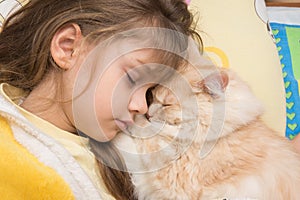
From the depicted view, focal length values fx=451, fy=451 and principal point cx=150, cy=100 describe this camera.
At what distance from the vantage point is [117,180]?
1.11 m

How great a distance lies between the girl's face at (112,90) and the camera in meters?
1.02

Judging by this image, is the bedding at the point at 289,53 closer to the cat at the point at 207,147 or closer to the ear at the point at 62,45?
the cat at the point at 207,147

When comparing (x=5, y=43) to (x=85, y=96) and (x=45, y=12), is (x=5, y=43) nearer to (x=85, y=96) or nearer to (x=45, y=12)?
(x=45, y=12)

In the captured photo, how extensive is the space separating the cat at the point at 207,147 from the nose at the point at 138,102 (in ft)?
0.17

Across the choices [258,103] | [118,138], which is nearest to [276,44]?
[258,103]

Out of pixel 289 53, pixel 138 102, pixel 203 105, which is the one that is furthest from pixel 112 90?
pixel 289 53

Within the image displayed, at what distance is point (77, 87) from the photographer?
3.41ft

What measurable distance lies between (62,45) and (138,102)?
0.72 ft

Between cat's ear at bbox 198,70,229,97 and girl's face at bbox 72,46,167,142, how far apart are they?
11cm

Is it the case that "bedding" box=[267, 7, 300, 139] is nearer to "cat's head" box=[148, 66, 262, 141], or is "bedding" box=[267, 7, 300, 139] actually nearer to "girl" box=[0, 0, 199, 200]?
"cat's head" box=[148, 66, 262, 141]

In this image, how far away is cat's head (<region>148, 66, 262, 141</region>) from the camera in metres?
1.06

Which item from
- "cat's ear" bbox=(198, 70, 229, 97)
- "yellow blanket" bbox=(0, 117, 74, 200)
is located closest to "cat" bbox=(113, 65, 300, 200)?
"cat's ear" bbox=(198, 70, 229, 97)

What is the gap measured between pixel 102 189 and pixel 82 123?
0.16 m

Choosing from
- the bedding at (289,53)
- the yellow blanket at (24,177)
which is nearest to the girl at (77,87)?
the yellow blanket at (24,177)
